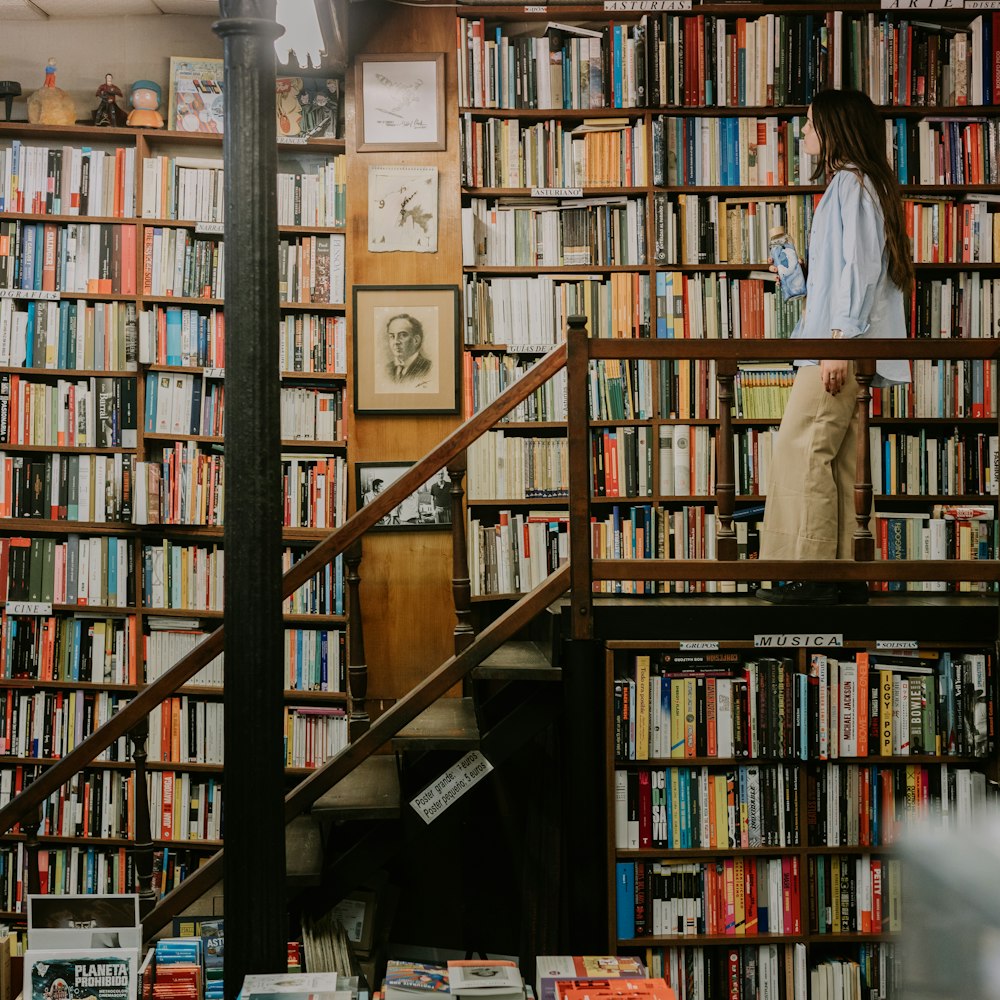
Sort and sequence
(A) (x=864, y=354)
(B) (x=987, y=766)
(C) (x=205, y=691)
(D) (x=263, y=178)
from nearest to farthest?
(D) (x=263, y=178) < (A) (x=864, y=354) < (B) (x=987, y=766) < (C) (x=205, y=691)

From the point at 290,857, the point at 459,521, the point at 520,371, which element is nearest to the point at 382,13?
the point at 520,371

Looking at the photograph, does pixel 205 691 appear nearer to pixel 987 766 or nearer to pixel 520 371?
pixel 520 371

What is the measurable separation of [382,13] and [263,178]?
2362 mm

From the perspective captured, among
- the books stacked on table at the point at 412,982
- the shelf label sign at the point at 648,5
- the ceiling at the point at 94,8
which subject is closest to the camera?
the books stacked on table at the point at 412,982

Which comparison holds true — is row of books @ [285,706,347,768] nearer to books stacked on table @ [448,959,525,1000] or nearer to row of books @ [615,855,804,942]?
row of books @ [615,855,804,942]

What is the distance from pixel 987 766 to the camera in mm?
2990

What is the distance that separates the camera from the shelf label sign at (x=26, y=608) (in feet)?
13.1

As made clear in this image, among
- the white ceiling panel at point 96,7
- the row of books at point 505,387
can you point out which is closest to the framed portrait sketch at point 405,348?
the row of books at point 505,387

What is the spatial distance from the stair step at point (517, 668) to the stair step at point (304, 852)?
0.67 m

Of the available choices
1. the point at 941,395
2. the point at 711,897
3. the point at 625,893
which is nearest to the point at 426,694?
the point at 625,893

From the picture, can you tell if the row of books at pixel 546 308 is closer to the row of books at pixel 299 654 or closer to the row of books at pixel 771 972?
the row of books at pixel 299 654

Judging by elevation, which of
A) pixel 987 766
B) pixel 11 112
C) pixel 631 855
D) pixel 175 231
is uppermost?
pixel 11 112

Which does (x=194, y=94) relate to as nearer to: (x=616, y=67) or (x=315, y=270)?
(x=315, y=270)

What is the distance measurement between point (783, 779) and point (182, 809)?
7.70 ft
